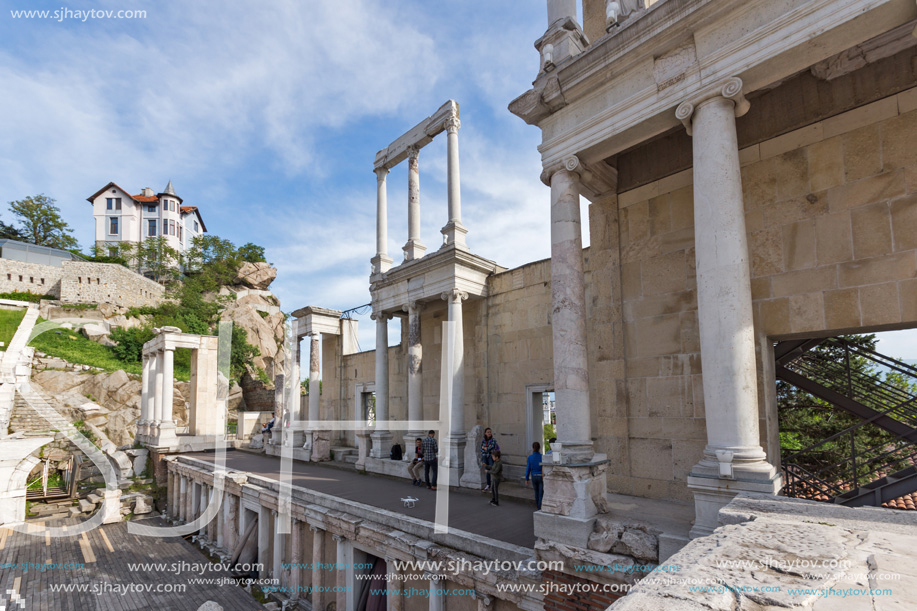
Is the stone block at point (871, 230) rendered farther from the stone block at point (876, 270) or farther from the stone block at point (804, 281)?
the stone block at point (804, 281)

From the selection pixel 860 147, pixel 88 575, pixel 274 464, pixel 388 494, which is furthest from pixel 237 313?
pixel 860 147

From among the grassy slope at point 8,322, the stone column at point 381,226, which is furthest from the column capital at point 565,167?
the grassy slope at point 8,322

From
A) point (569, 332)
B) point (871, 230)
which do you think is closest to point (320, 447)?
point (569, 332)

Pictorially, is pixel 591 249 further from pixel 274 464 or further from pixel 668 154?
pixel 274 464

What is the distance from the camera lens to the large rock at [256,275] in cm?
4981

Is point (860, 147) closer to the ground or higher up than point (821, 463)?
higher up

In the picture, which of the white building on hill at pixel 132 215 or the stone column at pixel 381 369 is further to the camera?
the white building on hill at pixel 132 215

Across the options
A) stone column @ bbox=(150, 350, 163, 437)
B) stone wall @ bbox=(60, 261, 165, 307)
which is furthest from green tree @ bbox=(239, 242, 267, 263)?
stone column @ bbox=(150, 350, 163, 437)

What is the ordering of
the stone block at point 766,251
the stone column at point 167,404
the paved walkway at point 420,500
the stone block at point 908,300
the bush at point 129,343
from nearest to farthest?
1. the stone block at point 908,300
2. the stone block at point 766,251
3. the paved walkway at point 420,500
4. the stone column at point 167,404
5. the bush at point 129,343

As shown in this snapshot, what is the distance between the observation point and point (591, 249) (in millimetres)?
9031

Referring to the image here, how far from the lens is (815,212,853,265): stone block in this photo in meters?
6.28

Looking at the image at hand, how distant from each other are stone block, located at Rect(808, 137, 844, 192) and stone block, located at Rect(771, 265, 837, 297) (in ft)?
3.80

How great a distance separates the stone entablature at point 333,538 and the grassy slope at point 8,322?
26.7m

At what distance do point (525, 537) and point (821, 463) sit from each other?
11.4 metres
